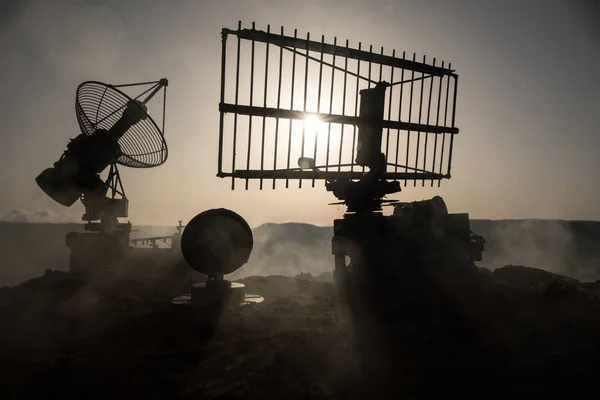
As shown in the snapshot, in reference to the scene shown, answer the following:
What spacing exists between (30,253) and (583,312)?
368 ft

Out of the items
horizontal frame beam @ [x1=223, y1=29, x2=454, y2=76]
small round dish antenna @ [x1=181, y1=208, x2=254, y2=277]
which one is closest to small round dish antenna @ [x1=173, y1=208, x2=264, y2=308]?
small round dish antenna @ [x1=181, y1=208, x2=254, y2=277]

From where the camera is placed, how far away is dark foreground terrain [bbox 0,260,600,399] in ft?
17.4

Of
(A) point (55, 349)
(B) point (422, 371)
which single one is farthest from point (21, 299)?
(B) point (422, 371)

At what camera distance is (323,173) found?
996 centimetres

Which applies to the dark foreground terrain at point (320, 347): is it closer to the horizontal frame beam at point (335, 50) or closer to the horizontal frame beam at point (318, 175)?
the horizontal frame beam at point (318, 175)

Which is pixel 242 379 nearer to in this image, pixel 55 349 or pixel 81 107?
pixel 55 349

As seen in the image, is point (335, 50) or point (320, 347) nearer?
point (320, 347)

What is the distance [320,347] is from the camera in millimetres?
6426

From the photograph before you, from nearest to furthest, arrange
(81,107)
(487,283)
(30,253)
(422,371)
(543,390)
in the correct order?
(543,390)
(422,371)
(487,283)
(81,107)
(30,253)

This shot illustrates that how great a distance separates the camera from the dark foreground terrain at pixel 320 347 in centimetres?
531

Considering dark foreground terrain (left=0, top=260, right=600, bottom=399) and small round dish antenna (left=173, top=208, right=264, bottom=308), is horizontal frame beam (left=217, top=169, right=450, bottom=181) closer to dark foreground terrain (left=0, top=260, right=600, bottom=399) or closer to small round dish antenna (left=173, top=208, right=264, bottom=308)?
small round dish antenna (left=173, top=208, right=264, bottom=308)

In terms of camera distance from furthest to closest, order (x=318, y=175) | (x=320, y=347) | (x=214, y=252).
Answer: (x=318, y=175), (x=214, y=252), (x=320, y=347)

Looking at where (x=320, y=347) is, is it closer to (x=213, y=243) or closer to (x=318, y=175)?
Result: (x=213, y=243)

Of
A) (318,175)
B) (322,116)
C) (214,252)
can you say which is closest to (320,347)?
(214,252)
